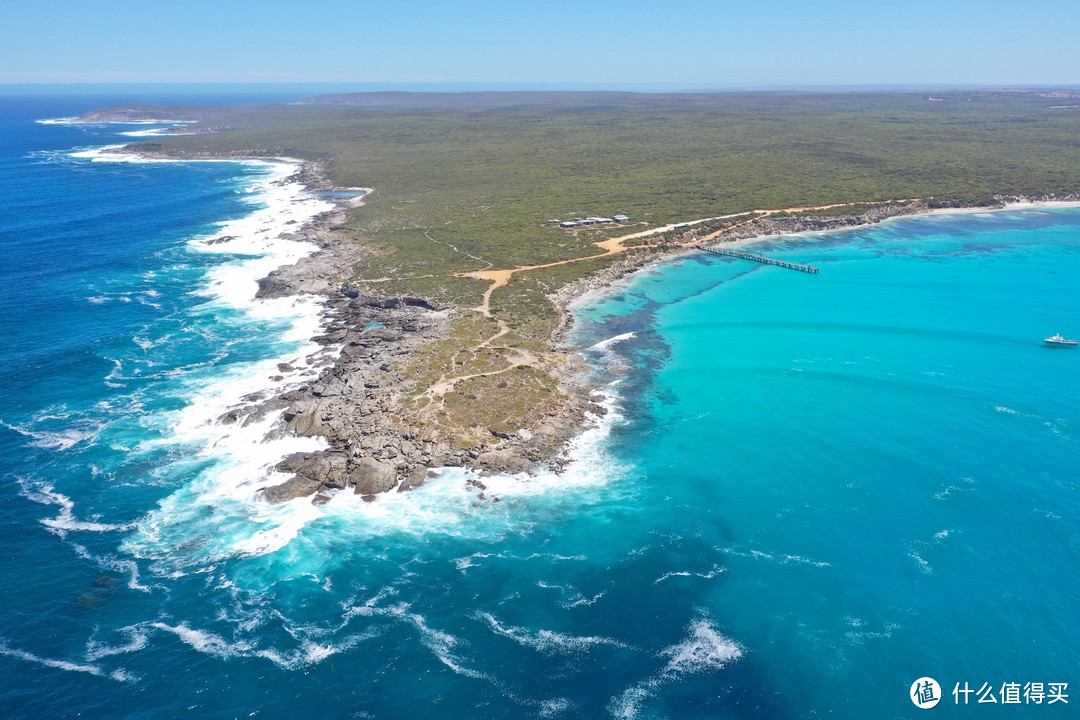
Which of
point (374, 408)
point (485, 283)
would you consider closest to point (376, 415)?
point (374, 408)

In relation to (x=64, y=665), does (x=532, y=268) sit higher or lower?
higher

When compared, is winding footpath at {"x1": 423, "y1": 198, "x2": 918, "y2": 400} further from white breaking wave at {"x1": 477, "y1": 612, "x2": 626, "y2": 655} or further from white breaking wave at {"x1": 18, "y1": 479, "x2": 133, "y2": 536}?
white breaking wave at {"x1": 18, "y1": 479, "x2": 133, "y2": 536}

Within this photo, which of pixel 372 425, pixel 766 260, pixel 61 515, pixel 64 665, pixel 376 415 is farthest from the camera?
pixel 766 260

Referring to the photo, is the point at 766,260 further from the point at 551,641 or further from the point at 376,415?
the point at 551,641

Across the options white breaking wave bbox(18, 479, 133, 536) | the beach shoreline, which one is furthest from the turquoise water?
white breaking wave bbox(18, 479, 133, 536)

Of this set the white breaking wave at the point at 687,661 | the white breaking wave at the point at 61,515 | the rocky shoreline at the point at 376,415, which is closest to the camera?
the white breaking wave at the point at 687,661

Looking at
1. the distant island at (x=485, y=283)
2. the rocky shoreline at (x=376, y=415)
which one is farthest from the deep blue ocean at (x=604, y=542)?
the distant island at (x=485, y=283)

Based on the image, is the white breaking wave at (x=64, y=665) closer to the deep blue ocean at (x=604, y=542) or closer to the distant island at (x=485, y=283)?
the deep blue ocean at (x=604, y=542)
